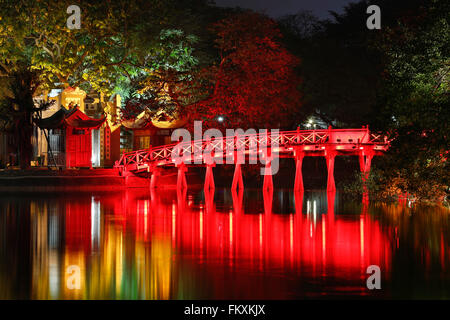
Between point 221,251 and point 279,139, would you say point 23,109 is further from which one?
point 221,251

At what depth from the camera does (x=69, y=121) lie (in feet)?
136

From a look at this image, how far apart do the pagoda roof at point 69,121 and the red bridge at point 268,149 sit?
2663mm

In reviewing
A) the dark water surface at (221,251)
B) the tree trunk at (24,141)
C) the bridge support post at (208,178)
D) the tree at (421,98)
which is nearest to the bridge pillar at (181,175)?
the bridge support post at (208,178)

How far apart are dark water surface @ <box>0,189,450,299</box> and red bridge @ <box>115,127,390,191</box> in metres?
9.48

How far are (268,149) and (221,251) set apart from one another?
22.6 meters


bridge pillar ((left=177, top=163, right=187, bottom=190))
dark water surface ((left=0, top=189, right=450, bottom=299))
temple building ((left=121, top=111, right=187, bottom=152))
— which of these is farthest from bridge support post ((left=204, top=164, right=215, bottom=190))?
dark water surface ((left=0, top=189, right=450, bottom=299))

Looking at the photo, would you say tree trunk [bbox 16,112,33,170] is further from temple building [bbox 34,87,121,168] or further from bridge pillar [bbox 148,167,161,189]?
bridge pillar [bbox 148,167,161,189]

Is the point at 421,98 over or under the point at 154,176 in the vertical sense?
over

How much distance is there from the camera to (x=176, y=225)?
2323cm

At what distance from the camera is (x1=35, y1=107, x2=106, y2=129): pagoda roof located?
4088 cm

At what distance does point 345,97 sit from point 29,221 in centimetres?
3263

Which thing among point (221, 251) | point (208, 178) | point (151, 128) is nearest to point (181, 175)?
point (208, 178)
